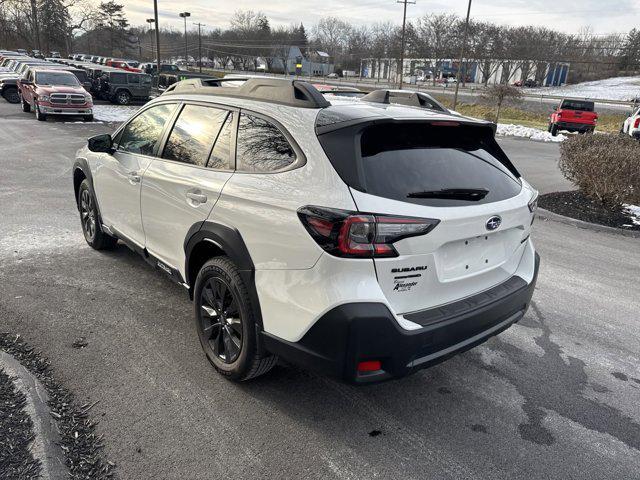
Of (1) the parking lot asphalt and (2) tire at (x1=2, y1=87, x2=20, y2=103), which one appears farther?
(2) tire at (x1=2, y1=87, x2=20, y2=103)

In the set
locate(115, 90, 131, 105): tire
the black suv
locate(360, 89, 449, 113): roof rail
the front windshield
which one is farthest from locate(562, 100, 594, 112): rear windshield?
locate(360, 89, 449, 113): roof rail

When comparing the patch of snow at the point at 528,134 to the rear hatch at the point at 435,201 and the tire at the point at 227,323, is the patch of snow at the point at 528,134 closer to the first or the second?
the rear hatch at the point at 435,201

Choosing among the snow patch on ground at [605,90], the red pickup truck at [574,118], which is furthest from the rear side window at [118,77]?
the snow patch on ground at [605,90]

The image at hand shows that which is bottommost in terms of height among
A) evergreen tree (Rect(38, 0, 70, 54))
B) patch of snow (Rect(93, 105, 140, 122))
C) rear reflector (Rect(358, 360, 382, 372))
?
patch of snow (Rect(93, 105, 140, 122))

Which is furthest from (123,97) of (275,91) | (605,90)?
(605,90)

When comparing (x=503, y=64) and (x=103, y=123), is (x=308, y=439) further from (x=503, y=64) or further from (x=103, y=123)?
(x=503, y=64)

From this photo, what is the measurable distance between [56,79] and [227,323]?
62.9 feet

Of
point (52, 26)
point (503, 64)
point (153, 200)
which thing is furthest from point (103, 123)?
point (503, 64)

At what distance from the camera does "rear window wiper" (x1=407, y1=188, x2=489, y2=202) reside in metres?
2.57

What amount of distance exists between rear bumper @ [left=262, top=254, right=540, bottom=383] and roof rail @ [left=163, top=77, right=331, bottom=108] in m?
1.24

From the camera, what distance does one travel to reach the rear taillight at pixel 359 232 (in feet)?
7.57

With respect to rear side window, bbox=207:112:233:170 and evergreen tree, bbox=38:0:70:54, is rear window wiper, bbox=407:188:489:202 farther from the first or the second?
evergreen tree, bbox=38:0:70:54

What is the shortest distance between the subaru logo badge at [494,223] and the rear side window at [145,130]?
2.57 metres

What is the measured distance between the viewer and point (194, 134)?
11.5 ft
